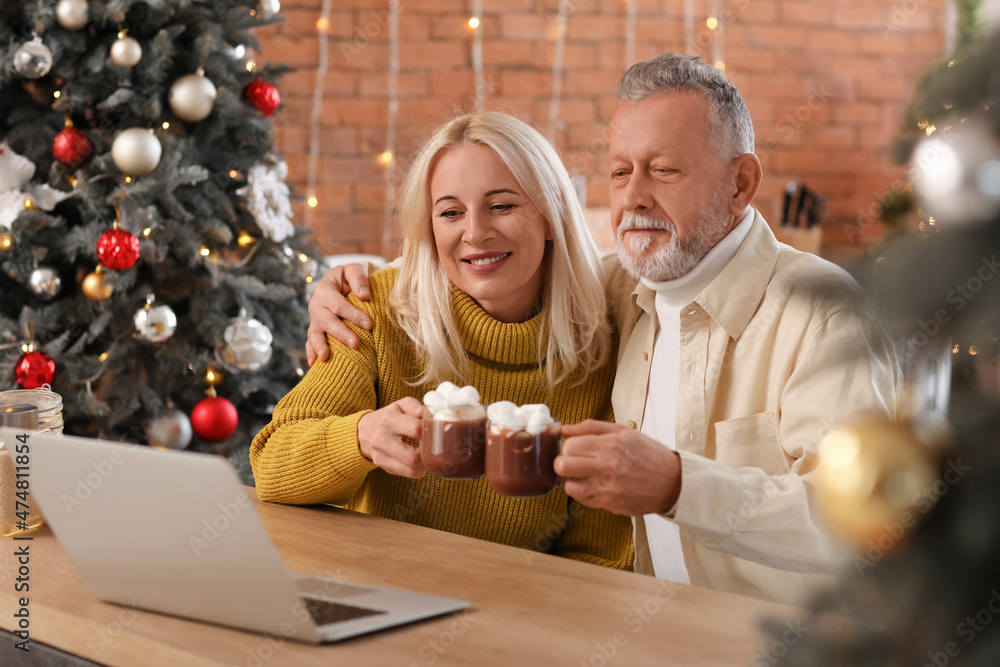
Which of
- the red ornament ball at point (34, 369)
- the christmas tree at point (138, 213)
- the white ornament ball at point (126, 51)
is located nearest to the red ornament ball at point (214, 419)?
the christmas tree at point (138, 213)

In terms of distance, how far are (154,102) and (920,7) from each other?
4389 mm

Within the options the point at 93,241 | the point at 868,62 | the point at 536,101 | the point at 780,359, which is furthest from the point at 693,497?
the point at 868,62

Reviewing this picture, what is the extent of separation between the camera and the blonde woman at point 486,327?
5.83ft

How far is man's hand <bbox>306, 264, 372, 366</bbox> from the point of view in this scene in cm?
180

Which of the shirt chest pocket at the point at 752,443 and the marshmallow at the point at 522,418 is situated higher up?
the marshmallow at the point at 522,418

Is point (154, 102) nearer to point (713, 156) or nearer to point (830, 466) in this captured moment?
point (713, 156)

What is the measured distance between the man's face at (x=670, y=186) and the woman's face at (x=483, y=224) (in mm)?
200

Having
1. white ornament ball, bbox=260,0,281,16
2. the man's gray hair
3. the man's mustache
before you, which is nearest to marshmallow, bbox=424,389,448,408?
the man's mustache

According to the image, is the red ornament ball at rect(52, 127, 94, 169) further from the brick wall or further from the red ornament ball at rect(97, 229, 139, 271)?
the brick wall

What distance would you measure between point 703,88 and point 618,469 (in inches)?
34.9

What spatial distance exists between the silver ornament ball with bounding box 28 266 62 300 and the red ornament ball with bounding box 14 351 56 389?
0.63ft

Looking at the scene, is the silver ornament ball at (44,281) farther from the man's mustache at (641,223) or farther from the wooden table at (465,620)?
the man's mustache at (641,223)

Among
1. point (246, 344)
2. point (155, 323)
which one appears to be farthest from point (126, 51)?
point (246, 344)

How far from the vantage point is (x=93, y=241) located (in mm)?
2809
